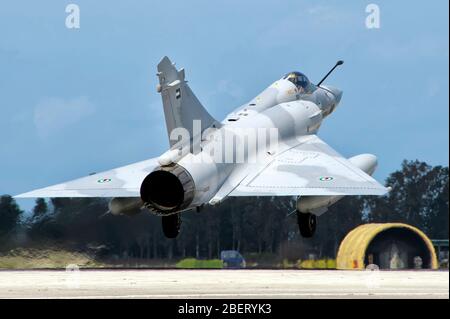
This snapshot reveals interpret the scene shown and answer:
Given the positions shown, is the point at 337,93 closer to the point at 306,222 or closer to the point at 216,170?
the point at 306,222

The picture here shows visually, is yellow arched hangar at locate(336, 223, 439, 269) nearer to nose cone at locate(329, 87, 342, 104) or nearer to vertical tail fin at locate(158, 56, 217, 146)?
nose cone at locate(329, 87, 342, 104)

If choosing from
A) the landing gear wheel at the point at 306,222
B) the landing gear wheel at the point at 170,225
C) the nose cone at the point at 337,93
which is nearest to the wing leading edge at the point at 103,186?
the landing gear wheel at the point at 170,225

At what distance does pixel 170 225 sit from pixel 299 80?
8098mm

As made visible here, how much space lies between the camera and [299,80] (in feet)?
103

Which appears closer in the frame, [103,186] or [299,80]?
[103,186]

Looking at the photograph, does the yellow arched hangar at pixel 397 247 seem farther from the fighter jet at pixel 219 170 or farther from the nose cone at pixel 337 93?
the fighter jet at pixel 219 170

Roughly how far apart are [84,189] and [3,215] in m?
3.81

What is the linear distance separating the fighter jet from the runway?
196 centimetres

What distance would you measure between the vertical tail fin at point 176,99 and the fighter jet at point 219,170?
1.0 inches

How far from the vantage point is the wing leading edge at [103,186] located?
81.4 ft

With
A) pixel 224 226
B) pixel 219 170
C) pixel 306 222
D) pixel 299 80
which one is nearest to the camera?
pixel 219 170

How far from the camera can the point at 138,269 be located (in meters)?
32.7

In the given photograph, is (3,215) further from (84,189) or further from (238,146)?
(238,146)

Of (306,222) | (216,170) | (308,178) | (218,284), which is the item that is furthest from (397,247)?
(216,170)
